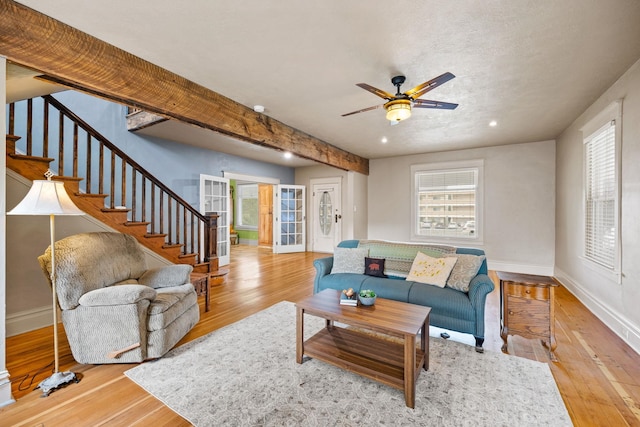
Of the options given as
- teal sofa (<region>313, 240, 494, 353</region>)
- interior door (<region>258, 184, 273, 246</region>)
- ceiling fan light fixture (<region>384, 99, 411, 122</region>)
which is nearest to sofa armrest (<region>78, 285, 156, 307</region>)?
teal sofa (<region>313, 240, 494, 353</region>)

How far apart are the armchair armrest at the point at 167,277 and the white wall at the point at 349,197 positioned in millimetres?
4230

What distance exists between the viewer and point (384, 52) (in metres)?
2.24

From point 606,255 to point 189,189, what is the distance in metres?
6.42

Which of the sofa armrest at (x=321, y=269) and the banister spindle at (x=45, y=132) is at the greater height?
the banister spindle at (x=45, y=132)

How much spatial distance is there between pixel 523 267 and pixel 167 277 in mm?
6110

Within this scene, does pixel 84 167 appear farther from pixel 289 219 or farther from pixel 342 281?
pixel 289 219

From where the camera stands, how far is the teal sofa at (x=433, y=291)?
7.81ft

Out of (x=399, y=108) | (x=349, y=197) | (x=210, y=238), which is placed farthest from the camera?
(x=349, y=197)

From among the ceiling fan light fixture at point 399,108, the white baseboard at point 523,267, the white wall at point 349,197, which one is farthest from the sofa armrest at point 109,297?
the white baseboard at point 523,267

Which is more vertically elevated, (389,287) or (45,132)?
(45,132)

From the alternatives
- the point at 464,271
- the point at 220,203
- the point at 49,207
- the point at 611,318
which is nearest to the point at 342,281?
the point at 464,271

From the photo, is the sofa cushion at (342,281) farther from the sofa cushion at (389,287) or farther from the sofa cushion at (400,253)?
the sofa cushion at (400,253)

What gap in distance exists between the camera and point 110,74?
217 centimetres

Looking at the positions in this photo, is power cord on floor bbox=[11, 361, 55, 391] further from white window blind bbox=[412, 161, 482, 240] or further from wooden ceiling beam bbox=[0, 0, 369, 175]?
white window blind bbox=[412, 161, 482, 240]
